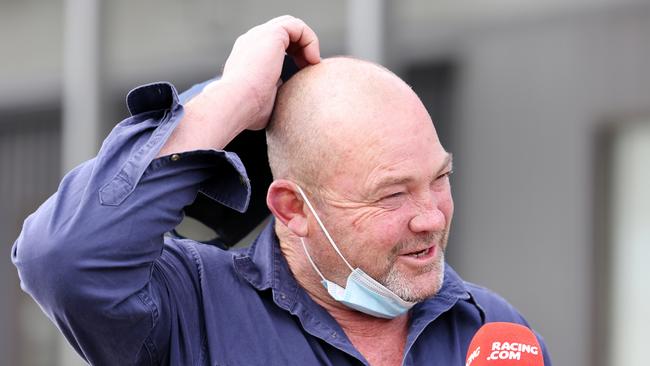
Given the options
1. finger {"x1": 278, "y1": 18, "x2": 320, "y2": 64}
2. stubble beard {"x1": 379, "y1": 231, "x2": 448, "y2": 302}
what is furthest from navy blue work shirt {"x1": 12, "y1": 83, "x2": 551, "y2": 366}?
finger {"x1": 278, "y1": 18, "x2": 320, "y2": 64}

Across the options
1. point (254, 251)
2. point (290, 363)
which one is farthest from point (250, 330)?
point (254, 251)

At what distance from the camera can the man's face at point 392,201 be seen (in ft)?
9.14

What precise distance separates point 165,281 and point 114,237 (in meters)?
0.26

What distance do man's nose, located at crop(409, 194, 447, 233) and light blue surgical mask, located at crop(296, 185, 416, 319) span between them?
0.16m

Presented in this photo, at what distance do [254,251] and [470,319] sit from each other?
1.81 feet

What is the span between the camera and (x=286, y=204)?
2.97 metres

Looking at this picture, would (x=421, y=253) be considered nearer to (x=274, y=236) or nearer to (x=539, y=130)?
(x=274, y=236)

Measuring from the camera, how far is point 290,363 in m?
2.71

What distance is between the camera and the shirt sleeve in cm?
248

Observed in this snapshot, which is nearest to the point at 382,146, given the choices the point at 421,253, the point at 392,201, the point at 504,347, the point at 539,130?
the point at 392,201

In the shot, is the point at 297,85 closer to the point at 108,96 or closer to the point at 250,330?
the point at 250,330

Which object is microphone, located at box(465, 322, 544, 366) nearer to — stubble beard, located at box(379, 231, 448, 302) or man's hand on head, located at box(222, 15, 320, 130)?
stubble beard, located at box(379, 231, 448, 302)

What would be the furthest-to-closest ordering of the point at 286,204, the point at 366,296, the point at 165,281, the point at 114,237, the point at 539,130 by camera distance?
the point at 539,130, the point at 286,204, the point at 366,296, the point at 165,281, the point at 114,237

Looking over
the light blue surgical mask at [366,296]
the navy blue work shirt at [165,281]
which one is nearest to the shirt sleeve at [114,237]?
the navy blue work shirt at [165,281]
